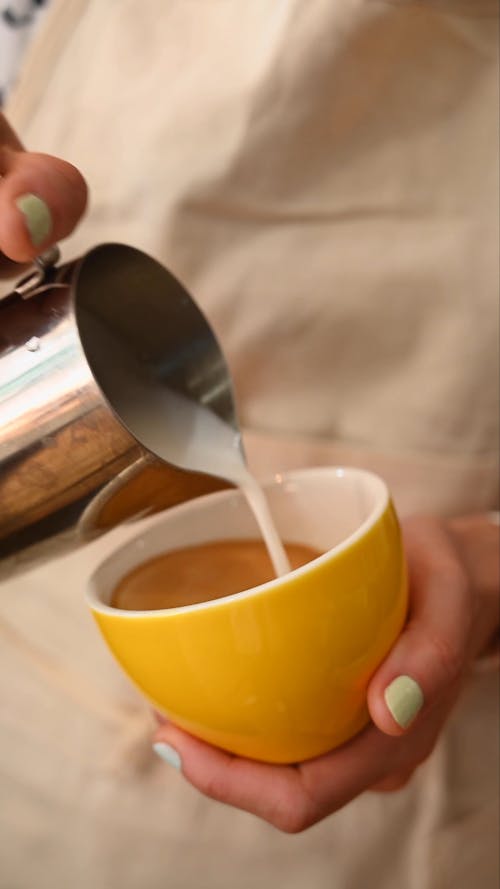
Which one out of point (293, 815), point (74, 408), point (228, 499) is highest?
point (74, 408)

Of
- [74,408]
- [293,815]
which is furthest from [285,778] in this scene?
[74,408]

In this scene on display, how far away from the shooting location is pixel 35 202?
1.26 feet

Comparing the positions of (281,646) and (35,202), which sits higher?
(35,202)

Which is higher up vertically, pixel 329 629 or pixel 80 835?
pixel 329 629

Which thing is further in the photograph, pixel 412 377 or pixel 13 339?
pixel 412 377

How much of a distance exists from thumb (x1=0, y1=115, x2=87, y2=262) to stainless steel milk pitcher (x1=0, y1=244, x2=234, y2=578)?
0.03 metres

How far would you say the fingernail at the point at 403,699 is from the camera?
16.7 inches

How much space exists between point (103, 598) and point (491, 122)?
377 mm

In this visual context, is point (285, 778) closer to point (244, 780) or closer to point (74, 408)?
point (244, 780)

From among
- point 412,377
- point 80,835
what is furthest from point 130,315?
point 80,835

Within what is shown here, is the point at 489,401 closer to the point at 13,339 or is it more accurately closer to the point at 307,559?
the point at 307,559

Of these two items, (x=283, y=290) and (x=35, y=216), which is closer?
(x=35, y=216)

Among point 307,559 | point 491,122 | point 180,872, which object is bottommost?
point 180,872

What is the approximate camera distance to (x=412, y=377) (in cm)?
57
